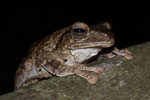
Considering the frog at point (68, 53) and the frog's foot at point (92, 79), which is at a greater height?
the frog at point (68, 53)

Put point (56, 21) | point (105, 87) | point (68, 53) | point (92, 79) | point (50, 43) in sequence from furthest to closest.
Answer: point (56, 21) < point (50, 43) < point (68, 53) < point (92, 79) < point (105, 87)

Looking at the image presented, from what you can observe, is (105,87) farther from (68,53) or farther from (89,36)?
(68,53)

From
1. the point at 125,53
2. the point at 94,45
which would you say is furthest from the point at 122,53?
the point at 94,45

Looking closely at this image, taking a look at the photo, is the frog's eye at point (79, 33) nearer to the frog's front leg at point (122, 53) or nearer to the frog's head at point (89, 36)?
the frog's head at point (89, 36)

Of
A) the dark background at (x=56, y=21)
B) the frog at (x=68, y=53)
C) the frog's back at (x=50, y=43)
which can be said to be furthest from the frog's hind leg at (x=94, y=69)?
the dark background at (x=56, y=21)

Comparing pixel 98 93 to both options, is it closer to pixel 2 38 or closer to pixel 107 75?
pixel 107 75

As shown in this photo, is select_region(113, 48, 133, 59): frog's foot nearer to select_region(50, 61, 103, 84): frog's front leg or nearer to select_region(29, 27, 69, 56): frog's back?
select_region(50, 61, 103, 84): frog's front leg

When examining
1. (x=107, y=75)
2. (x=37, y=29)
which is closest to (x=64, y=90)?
(x=107, y=75)
